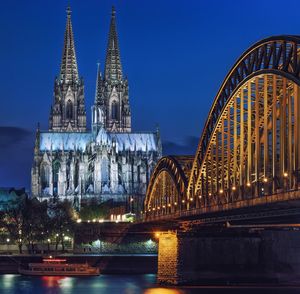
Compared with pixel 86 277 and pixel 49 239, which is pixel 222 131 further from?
pixel 49 239

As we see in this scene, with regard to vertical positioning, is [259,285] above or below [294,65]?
below

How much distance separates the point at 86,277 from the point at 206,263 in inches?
1310

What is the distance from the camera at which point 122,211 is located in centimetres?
19738

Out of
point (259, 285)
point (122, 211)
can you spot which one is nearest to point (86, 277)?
point (259, 285)

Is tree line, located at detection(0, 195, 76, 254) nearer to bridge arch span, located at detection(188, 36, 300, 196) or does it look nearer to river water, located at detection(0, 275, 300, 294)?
river water, located at detection(0, 275, 300, 294)

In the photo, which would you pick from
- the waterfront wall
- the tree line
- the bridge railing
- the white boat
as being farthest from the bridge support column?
the tree line

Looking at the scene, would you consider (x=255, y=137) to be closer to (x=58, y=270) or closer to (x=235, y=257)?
(x=235, y=257)

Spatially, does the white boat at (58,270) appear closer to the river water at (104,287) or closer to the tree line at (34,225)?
the river water at (104,287)

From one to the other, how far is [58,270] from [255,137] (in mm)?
59627

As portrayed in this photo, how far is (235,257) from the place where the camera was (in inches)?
3425

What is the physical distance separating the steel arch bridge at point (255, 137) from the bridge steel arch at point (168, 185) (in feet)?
1.92

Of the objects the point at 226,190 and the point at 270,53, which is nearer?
the point at 270,53

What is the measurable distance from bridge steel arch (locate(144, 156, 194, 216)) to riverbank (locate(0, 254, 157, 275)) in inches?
233

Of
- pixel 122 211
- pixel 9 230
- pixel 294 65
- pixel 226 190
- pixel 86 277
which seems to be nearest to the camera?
A: pixel 294 65
